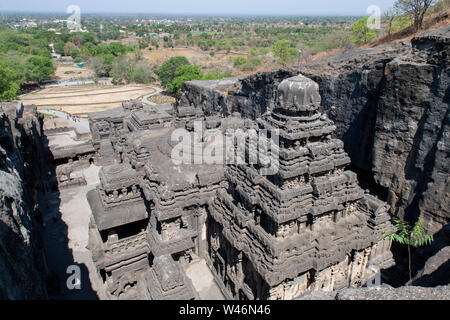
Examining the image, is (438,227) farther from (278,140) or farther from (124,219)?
(124,219)

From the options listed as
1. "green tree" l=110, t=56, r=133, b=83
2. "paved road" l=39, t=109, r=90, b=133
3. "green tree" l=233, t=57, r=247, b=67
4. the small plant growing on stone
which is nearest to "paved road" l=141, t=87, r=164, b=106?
"green tree" l=110, t=56, r=133, b=83

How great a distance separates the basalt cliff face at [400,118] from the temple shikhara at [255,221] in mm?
3334

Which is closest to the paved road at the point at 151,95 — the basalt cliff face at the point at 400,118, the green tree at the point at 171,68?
the green tree at the point at 171,68

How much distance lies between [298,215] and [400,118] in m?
11.1

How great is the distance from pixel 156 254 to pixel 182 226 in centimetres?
239

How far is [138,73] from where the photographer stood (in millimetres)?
83750

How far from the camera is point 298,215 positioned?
11984mm

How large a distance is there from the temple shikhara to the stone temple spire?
0.14ft

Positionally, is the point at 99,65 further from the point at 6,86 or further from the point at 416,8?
the point at 416,8

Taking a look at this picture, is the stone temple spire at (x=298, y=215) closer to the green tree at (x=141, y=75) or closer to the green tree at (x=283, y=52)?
the green tree at (x=283, y=52)

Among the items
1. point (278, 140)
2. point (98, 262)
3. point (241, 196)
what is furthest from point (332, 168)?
point (98, 262)

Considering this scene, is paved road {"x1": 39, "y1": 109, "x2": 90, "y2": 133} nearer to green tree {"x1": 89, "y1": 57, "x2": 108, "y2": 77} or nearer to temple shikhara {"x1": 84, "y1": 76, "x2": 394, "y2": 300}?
temple shikhara {"x1": 84, "y1": 76, "x2": 394, "y2": 300}

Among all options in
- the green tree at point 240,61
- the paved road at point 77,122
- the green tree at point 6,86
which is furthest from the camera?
the green tree at point 240,61

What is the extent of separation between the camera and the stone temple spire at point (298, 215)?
12031 millimetres
